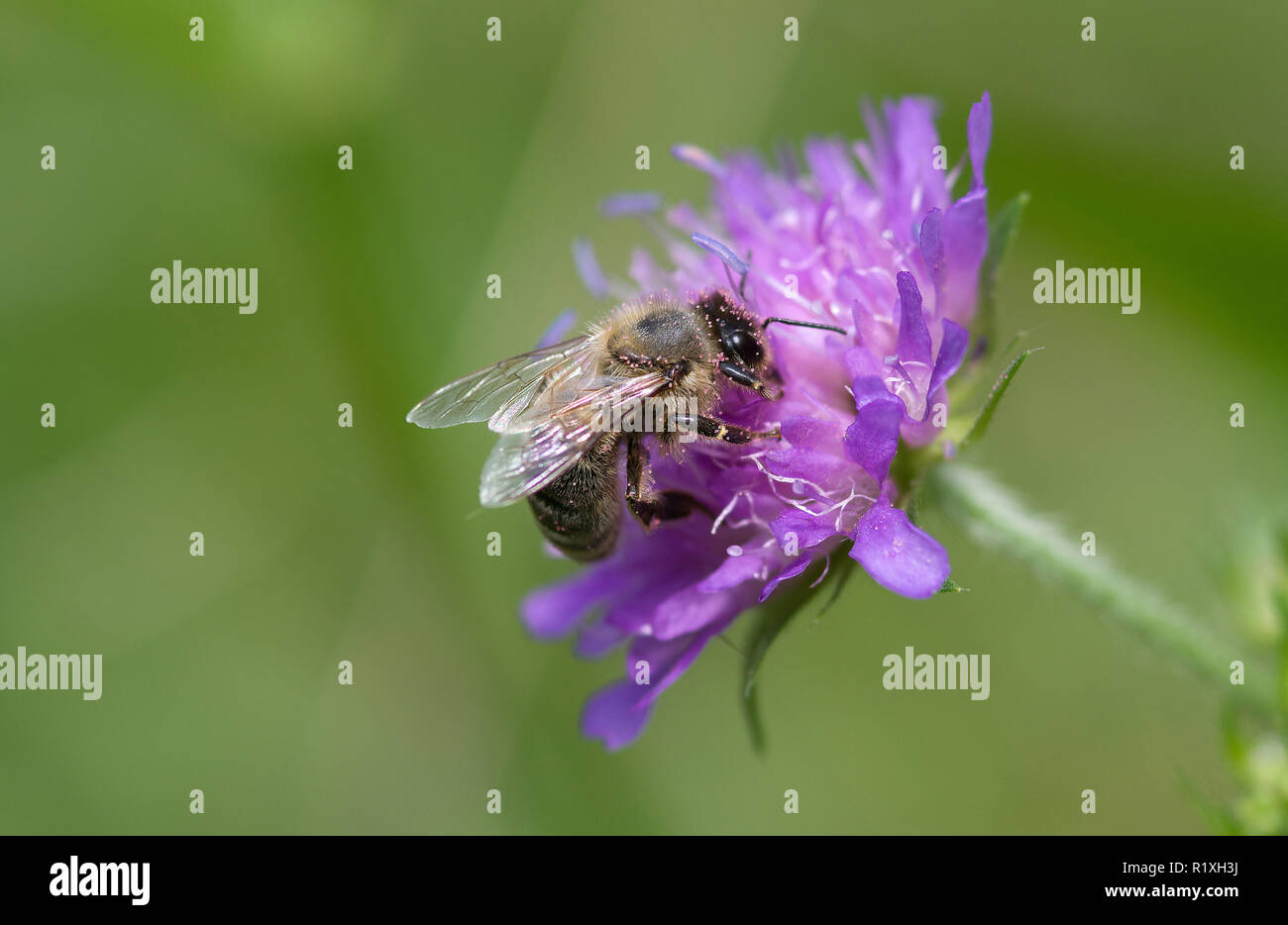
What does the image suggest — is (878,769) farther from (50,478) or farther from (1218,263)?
(50,478)

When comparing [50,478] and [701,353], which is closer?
[701,353]

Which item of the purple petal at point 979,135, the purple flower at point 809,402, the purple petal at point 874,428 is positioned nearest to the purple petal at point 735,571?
the purple flower at point 809,402

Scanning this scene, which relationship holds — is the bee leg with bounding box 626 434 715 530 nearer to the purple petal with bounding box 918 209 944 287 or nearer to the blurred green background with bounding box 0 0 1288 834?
the purple petal with bounding box 918 209 944 287

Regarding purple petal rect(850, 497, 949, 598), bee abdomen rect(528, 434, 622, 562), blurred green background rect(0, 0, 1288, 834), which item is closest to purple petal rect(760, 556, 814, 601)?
purple petal rect(850, 497, 949, 598)

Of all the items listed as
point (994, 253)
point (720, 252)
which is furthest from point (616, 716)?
point (994, 253)

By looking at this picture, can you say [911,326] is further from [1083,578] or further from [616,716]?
[616,716]

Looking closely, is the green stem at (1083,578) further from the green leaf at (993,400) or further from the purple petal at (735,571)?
the purple petal at (735,571)
